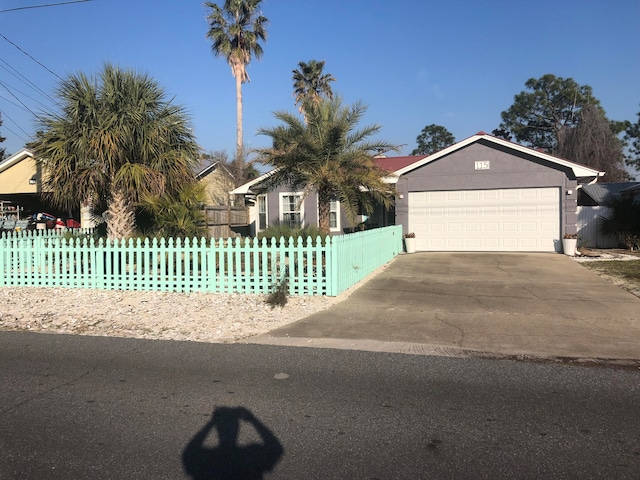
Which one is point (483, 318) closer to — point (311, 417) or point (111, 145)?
point (311, 417)

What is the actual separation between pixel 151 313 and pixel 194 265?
1660 mm

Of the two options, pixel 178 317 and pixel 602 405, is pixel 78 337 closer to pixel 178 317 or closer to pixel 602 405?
pixel 178 317

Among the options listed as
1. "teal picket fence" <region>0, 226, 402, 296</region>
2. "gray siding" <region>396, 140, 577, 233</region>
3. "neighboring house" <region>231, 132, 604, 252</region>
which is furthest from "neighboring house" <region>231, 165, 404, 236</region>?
"teal picket fence" <region>0, 226, 402, 296</region>

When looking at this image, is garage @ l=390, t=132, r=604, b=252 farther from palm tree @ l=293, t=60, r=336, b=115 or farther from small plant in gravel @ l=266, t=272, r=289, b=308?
palm tree @ l=293, t=60, r=336, b=115

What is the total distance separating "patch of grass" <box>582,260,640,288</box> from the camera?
10979 millimetres

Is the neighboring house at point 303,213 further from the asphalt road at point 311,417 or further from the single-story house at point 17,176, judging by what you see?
the asphalt road at point 311,417

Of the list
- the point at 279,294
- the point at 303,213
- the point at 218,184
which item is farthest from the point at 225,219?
the point at 279,294

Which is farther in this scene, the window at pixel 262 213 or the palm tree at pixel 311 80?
the palm tree at pixel 311 80

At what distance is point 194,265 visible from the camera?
32.1 ft

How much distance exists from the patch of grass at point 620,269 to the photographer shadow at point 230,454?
928 centimetres

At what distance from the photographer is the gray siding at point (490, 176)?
1705 centimetres

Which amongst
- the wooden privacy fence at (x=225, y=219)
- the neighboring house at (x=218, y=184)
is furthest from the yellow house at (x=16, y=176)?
the wooden privacy fence at (x=225, y=219)

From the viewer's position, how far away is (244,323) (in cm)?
764

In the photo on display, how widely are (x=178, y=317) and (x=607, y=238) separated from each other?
56.6ft
